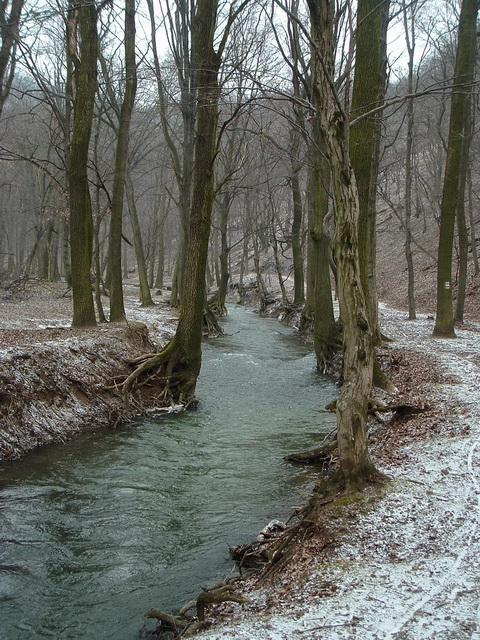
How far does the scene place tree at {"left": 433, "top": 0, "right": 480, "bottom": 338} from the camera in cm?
1247

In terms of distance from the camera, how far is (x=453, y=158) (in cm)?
1324

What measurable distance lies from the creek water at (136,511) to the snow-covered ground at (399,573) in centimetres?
115

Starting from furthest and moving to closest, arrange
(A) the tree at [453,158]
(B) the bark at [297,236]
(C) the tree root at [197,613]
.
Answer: (B) the bark at [297,236] < (A) the tree at [453,158] < (C) the tree root at [197,613]

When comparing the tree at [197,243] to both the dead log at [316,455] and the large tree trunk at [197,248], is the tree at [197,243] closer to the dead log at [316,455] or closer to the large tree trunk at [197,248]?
the large tree trunk at [197,248]

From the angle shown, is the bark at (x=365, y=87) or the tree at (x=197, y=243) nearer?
the bark at (x=365, y=87)

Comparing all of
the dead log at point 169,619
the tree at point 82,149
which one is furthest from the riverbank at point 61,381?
the dead log at point 169,619

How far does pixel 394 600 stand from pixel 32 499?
4.18 metres

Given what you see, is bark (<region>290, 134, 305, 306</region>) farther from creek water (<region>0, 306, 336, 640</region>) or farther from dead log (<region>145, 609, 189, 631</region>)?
dead log (<region>145, 609, 189, 631</region>)

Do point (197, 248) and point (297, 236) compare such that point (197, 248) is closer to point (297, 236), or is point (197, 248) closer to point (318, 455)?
point (318, 455)

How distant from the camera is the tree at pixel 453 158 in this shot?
12469 mm

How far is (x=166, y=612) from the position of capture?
4.06 m

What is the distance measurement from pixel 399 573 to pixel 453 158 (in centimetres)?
1208

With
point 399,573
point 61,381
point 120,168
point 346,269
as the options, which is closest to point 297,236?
point 120,168

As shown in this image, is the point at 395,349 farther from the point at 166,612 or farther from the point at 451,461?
the point at 166,612
